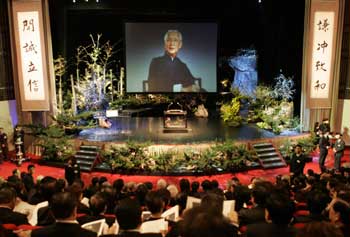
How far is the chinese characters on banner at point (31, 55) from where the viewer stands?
10.2 metres

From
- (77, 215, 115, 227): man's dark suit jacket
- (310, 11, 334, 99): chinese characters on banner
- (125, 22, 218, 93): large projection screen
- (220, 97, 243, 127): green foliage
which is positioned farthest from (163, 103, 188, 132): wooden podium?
(77, 215, 115, 227): man's dark suit jacket

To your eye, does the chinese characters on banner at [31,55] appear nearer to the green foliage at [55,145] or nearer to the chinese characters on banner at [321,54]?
the green foliage at [55,145]

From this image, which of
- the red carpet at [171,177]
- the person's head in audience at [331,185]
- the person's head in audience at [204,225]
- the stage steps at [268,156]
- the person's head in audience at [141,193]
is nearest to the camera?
the person's head in audience at [204,225]

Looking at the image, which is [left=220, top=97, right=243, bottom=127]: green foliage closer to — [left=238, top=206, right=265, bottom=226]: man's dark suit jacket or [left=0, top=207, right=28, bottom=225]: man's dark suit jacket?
[left=238, top=206, right=265, bottom=226]: man's dark suit jacket

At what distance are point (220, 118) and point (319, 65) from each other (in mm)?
3701

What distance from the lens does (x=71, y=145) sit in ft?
33.3

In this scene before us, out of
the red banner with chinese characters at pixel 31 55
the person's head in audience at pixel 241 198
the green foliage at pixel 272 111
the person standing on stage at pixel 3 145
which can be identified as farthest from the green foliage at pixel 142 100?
the person's head in audience at pixel 241 198

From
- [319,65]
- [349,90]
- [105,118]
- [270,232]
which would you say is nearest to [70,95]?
[105,118]

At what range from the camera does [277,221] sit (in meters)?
3.00

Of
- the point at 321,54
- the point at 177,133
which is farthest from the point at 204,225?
the point at 321,54

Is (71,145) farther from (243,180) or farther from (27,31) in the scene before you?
(243,180)

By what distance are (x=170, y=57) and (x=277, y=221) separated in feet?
35.9

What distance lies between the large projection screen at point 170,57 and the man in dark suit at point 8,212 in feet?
32.4

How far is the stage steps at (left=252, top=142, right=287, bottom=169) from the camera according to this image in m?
9.70
